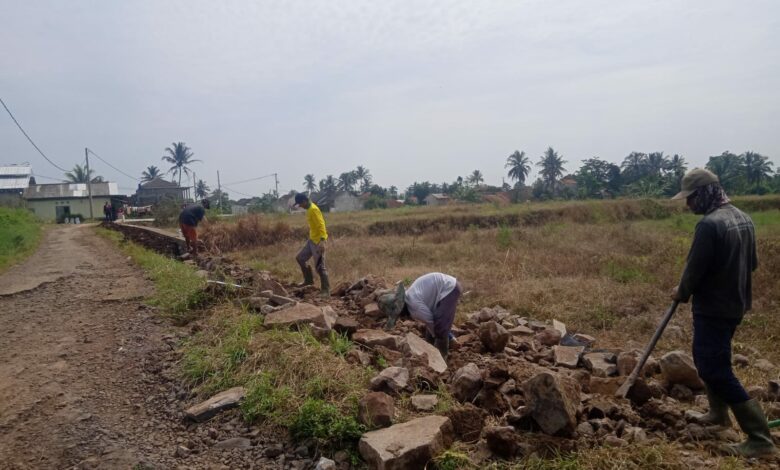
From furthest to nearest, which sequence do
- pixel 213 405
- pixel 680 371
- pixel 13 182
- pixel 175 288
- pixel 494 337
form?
pixel 13 182 < pixel 175 288 < pixel 494 337 < pixel 680 371 < pixel 213 405

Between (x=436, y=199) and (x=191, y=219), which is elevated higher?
(x=436, y=199)

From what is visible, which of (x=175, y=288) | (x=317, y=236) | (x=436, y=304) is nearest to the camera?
(x=436, y=304)

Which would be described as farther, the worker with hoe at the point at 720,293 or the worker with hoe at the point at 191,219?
the worker with hoe at the point at 191,219

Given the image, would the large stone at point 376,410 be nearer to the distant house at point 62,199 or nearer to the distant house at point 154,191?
the distant house at point 62,199

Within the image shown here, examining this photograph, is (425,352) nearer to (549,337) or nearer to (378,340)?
(378,340)

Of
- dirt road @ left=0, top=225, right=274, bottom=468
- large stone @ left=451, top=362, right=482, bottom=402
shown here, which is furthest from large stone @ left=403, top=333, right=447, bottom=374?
dirt road @ left=0, top=225, right=274, bottom=468

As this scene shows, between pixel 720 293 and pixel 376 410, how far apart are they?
2.28 metres

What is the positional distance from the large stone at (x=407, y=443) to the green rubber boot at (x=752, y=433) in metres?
1.65

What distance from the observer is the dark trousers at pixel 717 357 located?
3.16m

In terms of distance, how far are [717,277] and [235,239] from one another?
1636 cm

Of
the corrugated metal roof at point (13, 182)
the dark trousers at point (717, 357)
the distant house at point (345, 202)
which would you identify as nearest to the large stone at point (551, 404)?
the dark trousers at point (717, 357)

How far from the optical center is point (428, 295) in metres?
5.30

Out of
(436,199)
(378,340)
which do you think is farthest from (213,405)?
(436,199)

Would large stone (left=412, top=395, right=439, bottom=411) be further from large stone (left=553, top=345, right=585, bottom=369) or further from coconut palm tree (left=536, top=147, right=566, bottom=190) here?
coconut palm tree (left=536, top=147, right=566, bottom=190)
